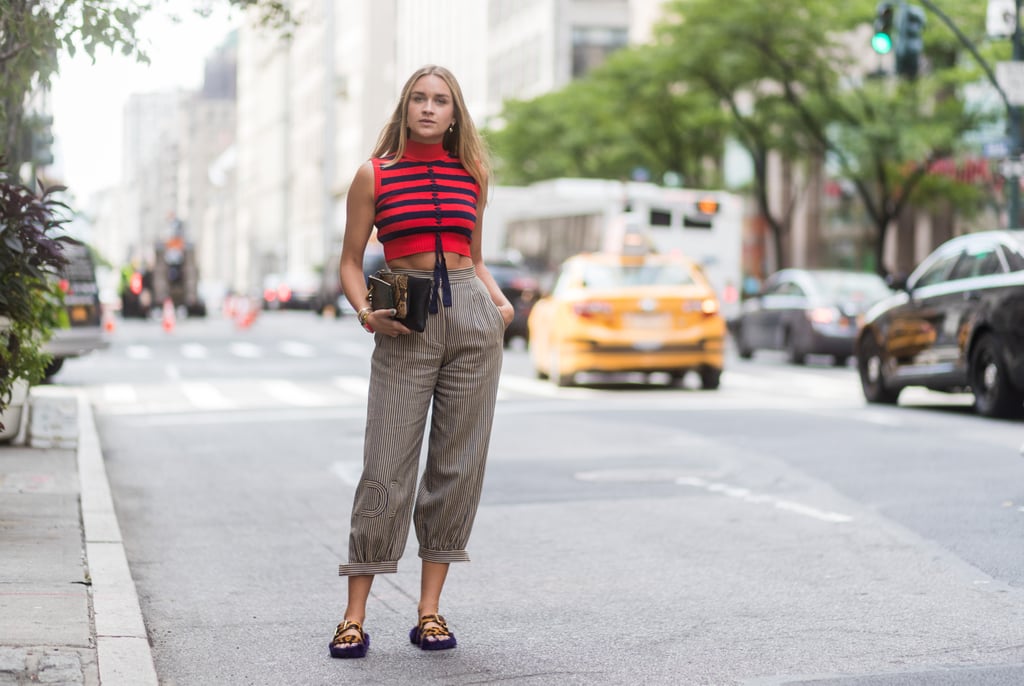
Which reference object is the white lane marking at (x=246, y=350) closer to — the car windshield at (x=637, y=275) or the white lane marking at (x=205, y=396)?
the white lane marking at (x=205, y=396)

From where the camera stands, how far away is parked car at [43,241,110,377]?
65.5ft

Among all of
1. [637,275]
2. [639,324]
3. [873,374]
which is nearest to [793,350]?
[637,275]

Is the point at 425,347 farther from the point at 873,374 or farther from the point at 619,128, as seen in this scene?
the point at 619,128

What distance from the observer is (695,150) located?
52.0 metres

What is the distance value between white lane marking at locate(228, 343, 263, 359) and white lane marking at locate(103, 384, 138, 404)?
770 centimetres

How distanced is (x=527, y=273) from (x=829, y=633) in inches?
1098

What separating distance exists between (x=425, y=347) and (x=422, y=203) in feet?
1.48

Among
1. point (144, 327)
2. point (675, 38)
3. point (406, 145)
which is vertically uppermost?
point (675, 38)

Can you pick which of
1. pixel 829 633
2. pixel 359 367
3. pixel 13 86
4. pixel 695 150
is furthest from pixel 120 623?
pixel 695 150

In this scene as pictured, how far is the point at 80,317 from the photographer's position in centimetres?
2034

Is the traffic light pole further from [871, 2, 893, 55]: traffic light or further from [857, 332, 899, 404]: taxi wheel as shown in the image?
[857, 332, 899, 404]: taxi wheel

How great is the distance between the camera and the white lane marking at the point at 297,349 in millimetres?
29469

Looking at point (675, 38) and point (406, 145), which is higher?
point (675, 38)

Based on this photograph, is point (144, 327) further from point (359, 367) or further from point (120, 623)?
point (120, 623)
